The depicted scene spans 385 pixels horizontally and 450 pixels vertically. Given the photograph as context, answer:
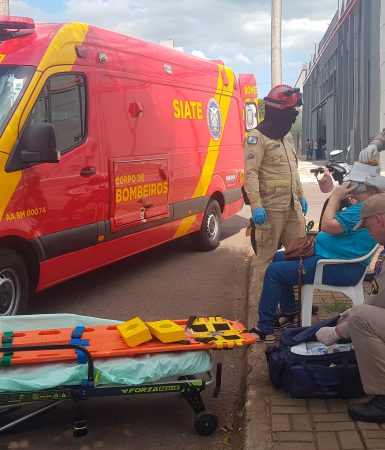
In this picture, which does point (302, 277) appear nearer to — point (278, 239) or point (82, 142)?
point (278, 239)

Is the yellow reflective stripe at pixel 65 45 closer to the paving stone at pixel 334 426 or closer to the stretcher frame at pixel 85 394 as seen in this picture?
the stretcher frame at pixel 85 394

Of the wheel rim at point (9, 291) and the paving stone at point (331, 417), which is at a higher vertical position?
the wheel rim at point (9, 291)

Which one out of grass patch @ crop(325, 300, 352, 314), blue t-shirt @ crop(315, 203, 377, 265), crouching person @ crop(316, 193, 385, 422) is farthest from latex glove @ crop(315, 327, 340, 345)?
grass patch @ crop(325, 300, 352, 314)

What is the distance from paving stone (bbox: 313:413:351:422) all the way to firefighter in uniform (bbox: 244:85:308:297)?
190cm

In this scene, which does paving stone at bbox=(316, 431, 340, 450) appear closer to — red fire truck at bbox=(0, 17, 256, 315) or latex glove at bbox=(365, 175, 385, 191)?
latex glove at bbox=(365, 175, 385, 191)

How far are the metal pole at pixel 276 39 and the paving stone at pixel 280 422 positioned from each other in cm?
1551

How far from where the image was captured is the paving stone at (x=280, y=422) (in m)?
3.18

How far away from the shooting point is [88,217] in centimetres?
555

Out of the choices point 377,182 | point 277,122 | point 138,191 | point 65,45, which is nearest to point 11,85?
point 65,45

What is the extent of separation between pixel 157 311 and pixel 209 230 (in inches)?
119

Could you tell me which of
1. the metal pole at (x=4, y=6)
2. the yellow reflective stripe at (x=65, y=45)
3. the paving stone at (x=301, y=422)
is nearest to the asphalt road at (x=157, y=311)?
the paving stone at (x=301, y=422)

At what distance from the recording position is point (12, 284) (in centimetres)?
490

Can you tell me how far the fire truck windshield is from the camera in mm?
4781

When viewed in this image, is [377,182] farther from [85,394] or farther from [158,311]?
[158,311]
